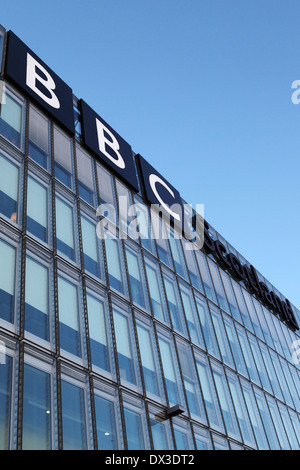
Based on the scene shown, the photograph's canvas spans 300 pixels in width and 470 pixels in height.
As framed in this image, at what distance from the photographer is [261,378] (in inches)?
1148

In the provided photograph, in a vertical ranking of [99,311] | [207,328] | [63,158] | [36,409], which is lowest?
[36,409]

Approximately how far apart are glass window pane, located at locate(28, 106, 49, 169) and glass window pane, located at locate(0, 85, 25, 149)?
47 centimetres

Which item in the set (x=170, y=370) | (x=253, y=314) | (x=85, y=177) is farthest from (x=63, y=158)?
(x=253, y=314)

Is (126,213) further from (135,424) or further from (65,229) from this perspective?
(135,424)

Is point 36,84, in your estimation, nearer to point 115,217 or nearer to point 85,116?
point 85,116

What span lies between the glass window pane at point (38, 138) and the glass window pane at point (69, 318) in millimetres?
5452

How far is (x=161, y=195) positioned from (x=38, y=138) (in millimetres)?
9147

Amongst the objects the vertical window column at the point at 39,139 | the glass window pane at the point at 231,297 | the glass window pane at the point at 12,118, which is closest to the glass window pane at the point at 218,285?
the glass window pane at the point at 231,297

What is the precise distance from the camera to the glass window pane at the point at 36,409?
1362 centimetres

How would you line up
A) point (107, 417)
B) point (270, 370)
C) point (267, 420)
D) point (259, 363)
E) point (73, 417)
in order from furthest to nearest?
point (270, 370) < point (259, 363) < point (267, 420) < point (107, 417) < point (73, 417)

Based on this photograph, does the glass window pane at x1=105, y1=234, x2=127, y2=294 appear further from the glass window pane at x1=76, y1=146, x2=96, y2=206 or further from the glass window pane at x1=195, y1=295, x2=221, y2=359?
the glass window pane at x1=195, y1=295, x2=221, y2=359

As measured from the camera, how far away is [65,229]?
20266 millimetres

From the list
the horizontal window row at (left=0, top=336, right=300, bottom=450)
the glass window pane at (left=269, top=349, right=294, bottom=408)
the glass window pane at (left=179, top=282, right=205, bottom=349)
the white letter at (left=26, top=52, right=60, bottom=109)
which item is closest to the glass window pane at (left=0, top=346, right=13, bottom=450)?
the horizontal window row at (left=0, top=336, right=300, bottom=450)
